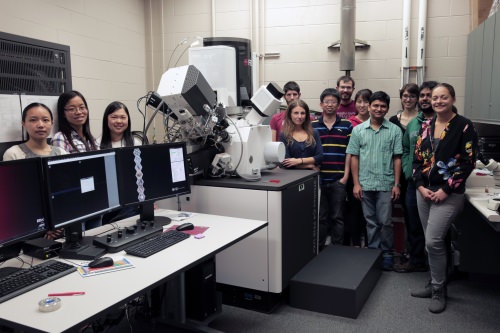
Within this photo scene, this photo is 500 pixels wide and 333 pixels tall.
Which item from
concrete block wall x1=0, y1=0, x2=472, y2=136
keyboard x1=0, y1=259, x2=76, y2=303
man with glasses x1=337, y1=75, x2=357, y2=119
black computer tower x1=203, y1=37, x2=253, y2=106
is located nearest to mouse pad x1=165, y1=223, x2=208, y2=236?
keyboard x1=0, y1=259, x2=76, y2=303

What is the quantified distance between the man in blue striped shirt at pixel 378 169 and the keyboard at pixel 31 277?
227 cm

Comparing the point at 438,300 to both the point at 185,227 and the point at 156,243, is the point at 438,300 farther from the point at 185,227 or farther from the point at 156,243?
the point at 156,243

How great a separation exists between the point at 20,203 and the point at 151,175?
71 cm

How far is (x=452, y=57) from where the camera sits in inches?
164

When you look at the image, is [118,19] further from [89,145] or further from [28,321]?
[28,321]

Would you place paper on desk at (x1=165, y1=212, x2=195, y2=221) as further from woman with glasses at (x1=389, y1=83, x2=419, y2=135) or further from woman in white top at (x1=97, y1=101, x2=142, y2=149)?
woman with glasses at (x1=389, y1=83, x2=419, y2=135)

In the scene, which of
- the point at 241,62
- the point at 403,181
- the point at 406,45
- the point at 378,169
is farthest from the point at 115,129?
the point at 406,45

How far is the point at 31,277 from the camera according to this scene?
1.53 meters

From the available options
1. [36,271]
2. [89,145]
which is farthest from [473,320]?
[89,145]

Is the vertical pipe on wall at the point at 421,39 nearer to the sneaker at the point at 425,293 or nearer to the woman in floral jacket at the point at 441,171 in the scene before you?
the woman in floral jacket at the point at 441,171

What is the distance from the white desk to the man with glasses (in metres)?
2.11

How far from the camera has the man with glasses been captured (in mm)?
3777

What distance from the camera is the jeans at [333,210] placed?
3.38 meters

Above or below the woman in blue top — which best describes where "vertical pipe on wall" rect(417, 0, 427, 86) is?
above
